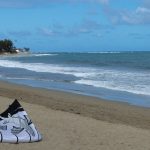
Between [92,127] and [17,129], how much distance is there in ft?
6.89

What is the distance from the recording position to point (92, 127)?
376 inches

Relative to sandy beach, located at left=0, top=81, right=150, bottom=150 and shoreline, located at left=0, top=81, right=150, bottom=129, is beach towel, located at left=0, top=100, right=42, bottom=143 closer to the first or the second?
sandy beach, located at left=0, top=81, right=150, bottom=150

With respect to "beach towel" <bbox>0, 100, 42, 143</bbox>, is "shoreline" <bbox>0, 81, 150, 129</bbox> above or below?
below

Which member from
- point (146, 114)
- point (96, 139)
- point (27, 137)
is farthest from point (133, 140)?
point (146, 114)

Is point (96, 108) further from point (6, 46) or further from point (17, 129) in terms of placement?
point (6, 46)

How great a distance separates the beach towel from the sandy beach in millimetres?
155

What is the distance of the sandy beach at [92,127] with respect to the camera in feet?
25.6

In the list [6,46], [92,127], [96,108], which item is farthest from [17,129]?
[6,46]

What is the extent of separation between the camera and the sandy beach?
7.81 metres

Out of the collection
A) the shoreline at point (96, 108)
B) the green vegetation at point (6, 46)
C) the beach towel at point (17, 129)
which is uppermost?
the green vegetation at point (6, 46)

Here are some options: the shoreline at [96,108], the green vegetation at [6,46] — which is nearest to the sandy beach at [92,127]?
the shoreline at [96,108]

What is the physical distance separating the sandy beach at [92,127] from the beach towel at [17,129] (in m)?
0.15

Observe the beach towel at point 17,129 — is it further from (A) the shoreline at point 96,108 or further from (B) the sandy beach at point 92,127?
(A) the shoreline at point 96,108

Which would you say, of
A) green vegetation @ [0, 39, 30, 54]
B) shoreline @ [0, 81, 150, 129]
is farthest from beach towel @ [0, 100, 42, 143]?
green vegetation @ [0, 39, 30, 54]
